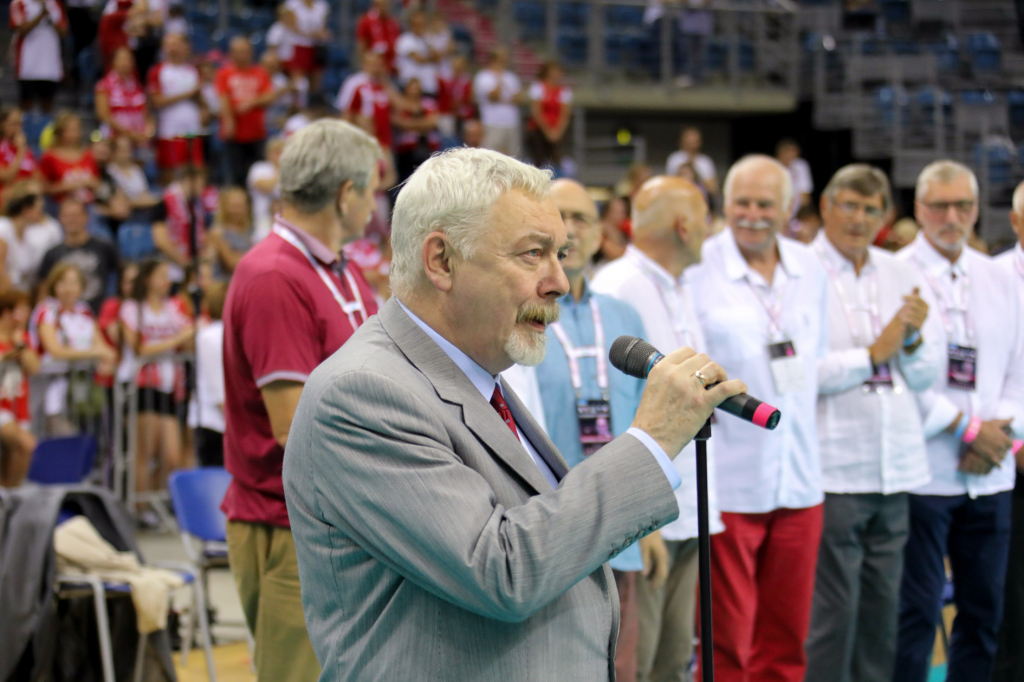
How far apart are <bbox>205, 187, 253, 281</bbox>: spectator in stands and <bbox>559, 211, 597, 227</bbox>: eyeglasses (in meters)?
4.83

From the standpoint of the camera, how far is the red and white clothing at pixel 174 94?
944 cm

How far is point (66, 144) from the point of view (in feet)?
28.1

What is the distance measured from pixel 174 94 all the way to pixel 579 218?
23.0ft

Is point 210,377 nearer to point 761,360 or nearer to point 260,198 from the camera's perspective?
point 761,360

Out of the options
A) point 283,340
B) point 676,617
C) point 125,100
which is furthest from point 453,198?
point 125,100

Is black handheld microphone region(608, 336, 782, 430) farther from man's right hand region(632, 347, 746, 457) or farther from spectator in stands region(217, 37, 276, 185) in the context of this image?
spectator in stands region(217, 37, 276, 185)

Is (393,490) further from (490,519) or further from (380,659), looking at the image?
(380,659)

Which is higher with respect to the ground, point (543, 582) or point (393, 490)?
point (393, 490)

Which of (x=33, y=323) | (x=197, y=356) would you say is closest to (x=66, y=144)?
(x=33, y=323)

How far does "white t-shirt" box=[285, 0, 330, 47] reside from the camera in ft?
35.3

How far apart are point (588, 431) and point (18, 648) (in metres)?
2.08

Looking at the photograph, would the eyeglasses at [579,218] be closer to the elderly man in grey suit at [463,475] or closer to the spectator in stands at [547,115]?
the elderly man in grey suit at [463,475]

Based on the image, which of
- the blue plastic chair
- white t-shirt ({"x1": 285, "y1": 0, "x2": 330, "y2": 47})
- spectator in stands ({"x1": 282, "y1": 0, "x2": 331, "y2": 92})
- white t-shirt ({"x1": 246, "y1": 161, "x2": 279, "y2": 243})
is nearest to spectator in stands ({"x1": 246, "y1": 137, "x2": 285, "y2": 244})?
white t-shirt ({"x1": 246, "y1": 161, "x2": 279, "y2": 243})

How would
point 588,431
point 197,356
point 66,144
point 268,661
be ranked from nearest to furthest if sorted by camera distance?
point 268,661 → point 588,431 → point 197,356 → point 66,144
